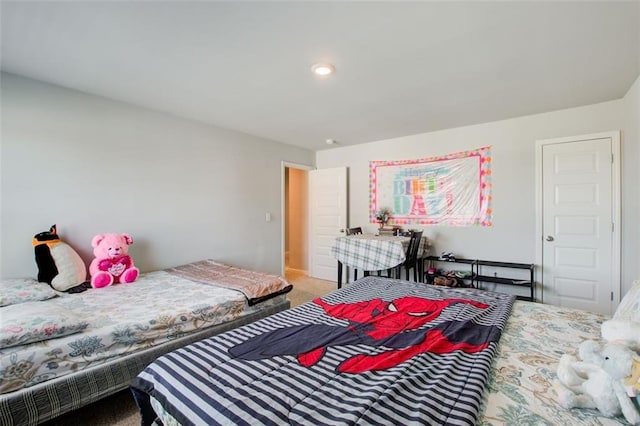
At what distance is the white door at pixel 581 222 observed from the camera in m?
2.97

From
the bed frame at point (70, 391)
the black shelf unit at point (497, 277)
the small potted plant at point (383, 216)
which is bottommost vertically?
the bed frame at point (70, 391)

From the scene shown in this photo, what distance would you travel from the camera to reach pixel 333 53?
79.1 inches

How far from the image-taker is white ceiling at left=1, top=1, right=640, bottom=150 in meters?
1.61

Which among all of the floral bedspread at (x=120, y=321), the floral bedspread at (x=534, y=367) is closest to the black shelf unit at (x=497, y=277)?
the floral bedspread at (x=534, y=367)

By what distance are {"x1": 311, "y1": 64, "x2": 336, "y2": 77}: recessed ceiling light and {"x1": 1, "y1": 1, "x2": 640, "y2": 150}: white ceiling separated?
7 centimetres

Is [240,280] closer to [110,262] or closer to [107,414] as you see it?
[110,262]

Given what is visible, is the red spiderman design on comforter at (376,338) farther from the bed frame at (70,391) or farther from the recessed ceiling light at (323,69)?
the recessed ceiling light at (323,69)

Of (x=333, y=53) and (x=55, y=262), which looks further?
(x=55, y=262)

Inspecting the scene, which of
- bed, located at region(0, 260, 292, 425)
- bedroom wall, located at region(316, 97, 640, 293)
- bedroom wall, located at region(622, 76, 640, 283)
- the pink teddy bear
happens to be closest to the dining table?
bedroom wall, located at region(316, 97, 640, 293)

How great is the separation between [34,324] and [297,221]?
4672mm

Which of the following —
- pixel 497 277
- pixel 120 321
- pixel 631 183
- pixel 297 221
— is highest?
pixel 631 183

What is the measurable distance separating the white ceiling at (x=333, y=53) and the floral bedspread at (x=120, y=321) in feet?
5.98

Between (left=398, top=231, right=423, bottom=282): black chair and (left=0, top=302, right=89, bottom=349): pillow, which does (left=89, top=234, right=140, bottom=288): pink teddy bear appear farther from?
(left=398, top=231, right=423, bottom=282): black chair

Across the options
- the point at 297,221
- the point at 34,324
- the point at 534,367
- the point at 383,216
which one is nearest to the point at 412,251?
the point at 383,216
